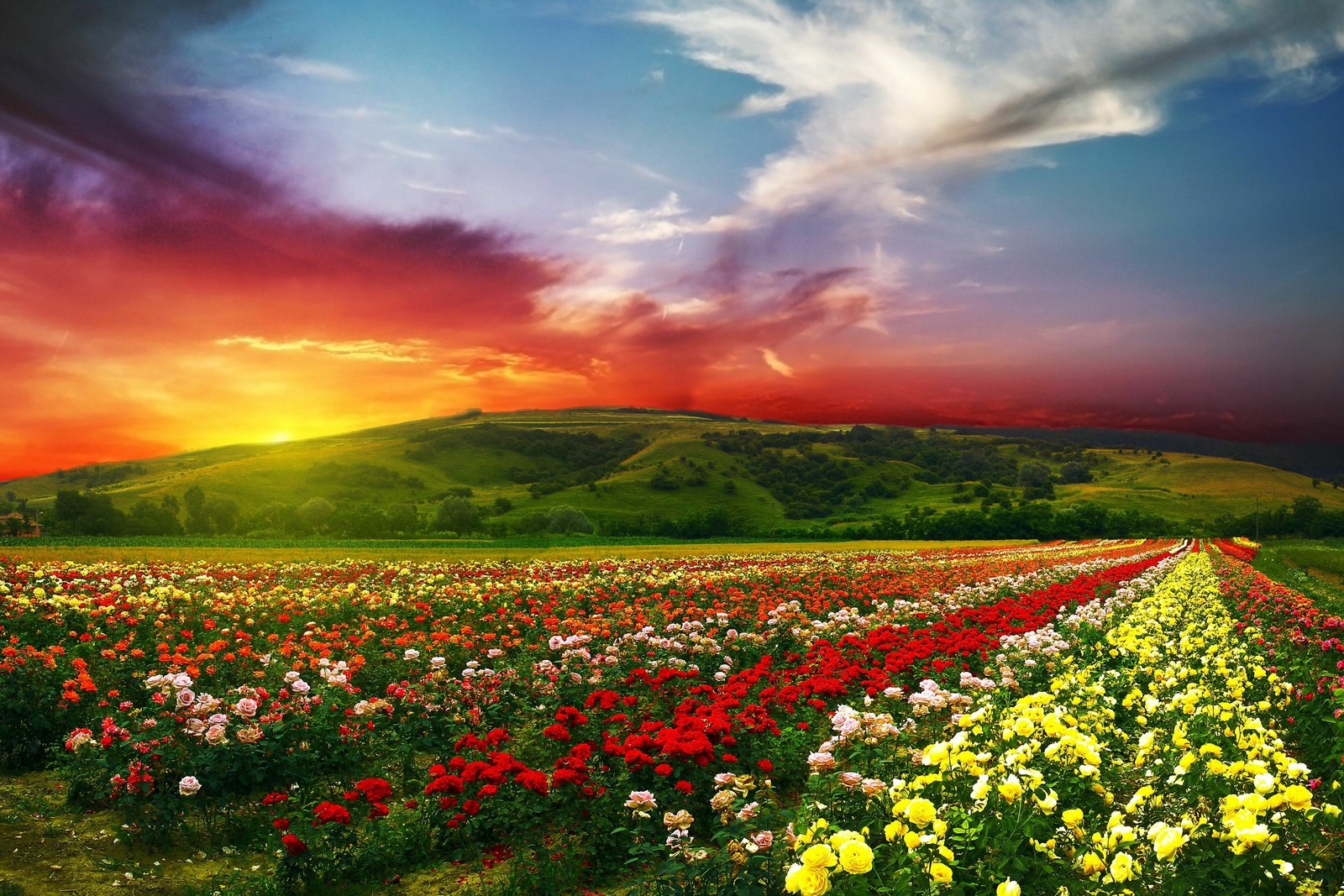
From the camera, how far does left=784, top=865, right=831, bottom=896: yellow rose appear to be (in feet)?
10.7

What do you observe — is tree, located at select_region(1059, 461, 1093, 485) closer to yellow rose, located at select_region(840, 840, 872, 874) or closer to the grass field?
the grass field

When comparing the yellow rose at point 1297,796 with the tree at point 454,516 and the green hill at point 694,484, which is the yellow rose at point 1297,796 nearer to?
the green hill at point 694,484

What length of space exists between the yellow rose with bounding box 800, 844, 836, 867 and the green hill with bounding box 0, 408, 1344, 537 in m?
83.2

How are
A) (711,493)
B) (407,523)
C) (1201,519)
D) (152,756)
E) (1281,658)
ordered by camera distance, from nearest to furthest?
(152,756) < (1281,658) < (407,523) < (1201,519) < (711,493)

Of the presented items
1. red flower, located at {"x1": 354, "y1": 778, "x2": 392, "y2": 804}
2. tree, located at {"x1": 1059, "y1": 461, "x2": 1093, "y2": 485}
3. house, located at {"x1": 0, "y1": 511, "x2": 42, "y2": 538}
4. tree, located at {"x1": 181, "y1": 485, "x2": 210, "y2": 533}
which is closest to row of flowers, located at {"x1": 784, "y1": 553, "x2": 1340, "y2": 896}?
red flower, located at {"x1": 354, "y1": 778, "x2": 392, "y2": 804}

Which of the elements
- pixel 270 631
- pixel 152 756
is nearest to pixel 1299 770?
pixel 152 756

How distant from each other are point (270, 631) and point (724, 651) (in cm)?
866

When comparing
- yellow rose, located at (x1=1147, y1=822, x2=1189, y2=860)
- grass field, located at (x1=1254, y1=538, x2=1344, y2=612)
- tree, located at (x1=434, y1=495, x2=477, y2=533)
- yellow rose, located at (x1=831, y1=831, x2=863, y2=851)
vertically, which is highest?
yellow rose, located at (x1=831, y1=831, x2=863, y2=851)

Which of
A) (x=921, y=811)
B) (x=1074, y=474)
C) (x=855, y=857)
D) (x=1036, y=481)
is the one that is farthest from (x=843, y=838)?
(x=1074, y=474)

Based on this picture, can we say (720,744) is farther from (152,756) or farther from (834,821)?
(152,756)

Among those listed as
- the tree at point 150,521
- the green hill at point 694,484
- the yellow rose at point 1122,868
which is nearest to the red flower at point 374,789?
the yellow rose at point 1122,868

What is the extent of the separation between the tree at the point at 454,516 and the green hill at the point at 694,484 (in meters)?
1.82

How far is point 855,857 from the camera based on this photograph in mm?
3254

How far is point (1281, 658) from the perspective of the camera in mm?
10539
